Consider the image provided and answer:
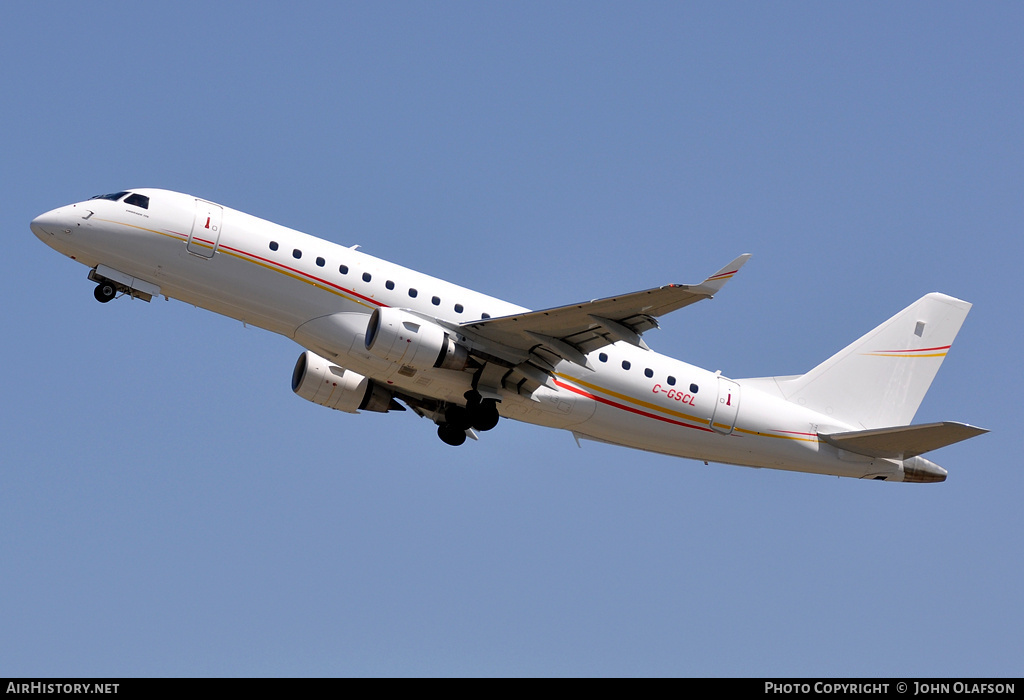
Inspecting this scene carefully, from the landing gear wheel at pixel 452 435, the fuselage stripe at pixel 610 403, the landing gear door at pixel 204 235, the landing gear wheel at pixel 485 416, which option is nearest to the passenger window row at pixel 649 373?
the fuselage stripe at pixel 610 403

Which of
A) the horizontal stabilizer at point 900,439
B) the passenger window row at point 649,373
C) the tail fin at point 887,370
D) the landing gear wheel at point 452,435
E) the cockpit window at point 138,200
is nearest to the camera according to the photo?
the cockpit window at point 138,200

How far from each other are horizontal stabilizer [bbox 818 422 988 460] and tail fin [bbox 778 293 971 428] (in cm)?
154

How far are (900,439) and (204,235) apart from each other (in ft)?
63.5

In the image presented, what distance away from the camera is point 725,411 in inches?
1220

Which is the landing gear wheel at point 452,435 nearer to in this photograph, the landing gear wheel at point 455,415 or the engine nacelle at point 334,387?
the landing gear wheel at point 455,415

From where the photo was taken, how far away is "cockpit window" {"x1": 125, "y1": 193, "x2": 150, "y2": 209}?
28000 mm

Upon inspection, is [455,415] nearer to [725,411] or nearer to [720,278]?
[725,411]

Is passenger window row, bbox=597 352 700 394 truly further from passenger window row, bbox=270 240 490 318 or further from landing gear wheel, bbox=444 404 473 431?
landing gear wheel, bbox=444 404 473 431

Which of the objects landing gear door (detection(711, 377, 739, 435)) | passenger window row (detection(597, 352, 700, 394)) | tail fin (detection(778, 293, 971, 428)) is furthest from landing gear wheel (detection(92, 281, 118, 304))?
tail fin (detection(778, 293, 971, 428))

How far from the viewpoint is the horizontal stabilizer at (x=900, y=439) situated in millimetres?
29641

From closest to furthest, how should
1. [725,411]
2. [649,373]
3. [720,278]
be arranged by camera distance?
[720,278] < [649,373] < [725,411]

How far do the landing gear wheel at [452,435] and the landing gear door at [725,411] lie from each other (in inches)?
277

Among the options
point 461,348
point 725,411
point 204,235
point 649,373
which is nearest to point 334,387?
point 461,348

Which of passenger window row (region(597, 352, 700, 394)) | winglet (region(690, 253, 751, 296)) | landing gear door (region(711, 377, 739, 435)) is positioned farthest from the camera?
landing gear door (region(711, 377, 739, 435))
